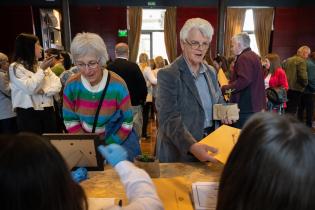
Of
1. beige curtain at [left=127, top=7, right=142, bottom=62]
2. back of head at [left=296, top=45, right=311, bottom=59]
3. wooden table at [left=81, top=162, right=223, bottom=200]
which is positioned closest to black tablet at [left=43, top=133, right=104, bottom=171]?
wooden table at [left=81, top=162, right=223, bottom=200]

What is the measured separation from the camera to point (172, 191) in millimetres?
1131

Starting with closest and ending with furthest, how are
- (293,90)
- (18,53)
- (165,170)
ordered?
(165,170)
(18,53)
(293,90)

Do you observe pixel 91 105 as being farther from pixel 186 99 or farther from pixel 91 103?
pixel 186 99

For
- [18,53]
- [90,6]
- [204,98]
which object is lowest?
[204,98]

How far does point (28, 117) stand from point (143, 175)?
2.43 m

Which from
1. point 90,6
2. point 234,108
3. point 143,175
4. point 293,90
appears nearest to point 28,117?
point 234,108

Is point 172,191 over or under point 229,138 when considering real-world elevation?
under

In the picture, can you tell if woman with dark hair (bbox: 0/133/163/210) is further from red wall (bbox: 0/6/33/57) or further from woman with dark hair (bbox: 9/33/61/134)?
red wall (bbox: 0/6/33/57)

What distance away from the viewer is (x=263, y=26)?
916cm

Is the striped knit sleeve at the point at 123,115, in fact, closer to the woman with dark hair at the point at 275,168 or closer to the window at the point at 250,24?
the woman with dark hair at the point at 275,168

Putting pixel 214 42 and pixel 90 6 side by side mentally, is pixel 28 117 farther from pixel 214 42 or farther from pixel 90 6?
pixel 214 42

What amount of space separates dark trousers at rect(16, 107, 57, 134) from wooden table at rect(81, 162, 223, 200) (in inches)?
73.3

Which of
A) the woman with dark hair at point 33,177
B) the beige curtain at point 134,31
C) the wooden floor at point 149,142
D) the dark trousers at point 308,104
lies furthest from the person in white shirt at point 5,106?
the beige curtain at point 134,31

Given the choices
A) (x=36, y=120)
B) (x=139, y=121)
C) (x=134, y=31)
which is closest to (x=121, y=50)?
(x=139, y=121)
